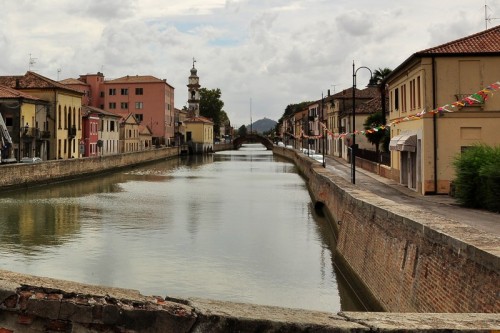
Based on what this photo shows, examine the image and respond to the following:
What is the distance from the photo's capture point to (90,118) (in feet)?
223

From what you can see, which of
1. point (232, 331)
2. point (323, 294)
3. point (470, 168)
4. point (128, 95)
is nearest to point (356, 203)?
point (323, 294)

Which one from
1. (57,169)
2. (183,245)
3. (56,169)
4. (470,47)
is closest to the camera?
(183,245)

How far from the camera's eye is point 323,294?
1458 centimetres

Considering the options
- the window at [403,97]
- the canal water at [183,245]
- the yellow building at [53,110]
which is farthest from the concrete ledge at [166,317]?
the yellow building at [53,110]

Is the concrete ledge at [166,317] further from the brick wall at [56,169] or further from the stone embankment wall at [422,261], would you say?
the brick wall at [56,169]

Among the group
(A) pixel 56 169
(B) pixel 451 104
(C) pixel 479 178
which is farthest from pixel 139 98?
(C) pixel 479 178

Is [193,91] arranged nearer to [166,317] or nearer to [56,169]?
[56,169]

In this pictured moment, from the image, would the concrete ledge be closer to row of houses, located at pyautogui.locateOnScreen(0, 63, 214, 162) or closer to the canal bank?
the canal bank

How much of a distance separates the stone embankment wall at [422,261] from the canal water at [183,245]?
4.55 feet

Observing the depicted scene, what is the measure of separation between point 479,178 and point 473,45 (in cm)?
801

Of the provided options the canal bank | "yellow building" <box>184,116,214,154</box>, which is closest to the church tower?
"yellow building" <box>184,116,214,154</box>

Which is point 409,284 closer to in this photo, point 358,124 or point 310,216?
point 310,216

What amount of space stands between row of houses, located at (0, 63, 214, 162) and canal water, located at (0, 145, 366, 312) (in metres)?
14.3

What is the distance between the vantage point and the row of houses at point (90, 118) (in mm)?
50438
